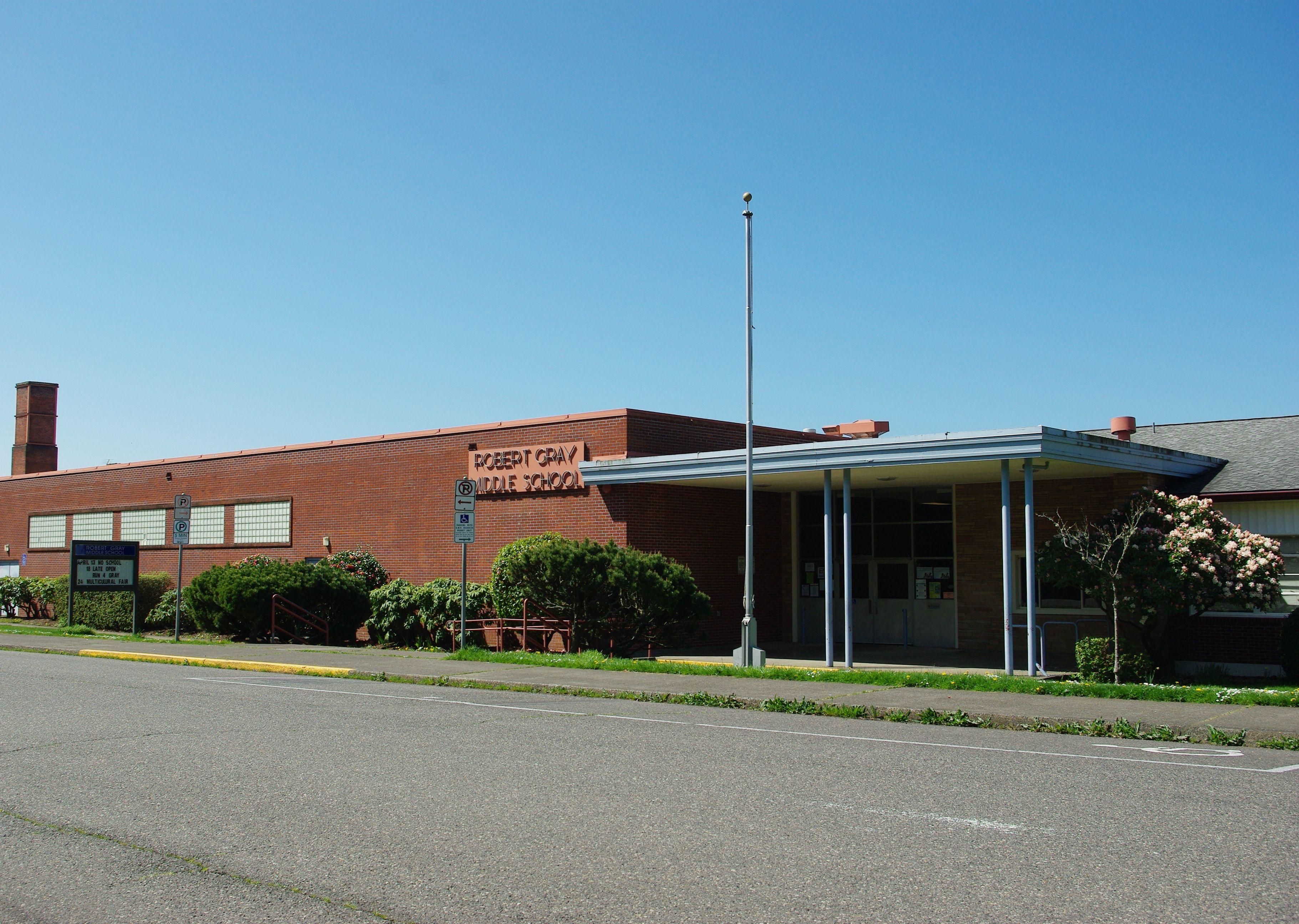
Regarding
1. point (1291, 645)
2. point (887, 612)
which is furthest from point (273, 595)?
point (1291, 645)

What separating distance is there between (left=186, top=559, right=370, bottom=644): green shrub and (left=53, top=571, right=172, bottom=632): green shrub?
5.14 m

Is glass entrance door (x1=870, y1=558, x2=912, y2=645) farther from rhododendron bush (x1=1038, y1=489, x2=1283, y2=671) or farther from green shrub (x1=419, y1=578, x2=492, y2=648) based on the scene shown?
green shrub (x1=419, y1=578, x2=492, y2=648)

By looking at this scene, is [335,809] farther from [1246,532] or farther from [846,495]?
[1246,532]

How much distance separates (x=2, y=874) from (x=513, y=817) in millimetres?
2960

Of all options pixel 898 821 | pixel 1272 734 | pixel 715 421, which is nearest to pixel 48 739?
pixel 898 821

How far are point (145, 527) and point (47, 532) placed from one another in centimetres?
700

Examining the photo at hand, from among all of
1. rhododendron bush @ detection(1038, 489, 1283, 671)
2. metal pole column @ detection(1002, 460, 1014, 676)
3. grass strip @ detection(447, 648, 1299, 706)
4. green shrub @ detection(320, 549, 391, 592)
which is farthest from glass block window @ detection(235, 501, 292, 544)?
rhododendron bush @ detection(1038, 489, 1283, 671)

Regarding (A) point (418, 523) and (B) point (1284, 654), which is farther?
(A) point (418, 523)

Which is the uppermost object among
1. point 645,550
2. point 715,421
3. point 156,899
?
point 715,421

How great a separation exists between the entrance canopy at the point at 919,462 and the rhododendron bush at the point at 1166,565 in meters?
1.27

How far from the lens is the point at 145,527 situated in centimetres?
3831

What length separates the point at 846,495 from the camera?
1962cm

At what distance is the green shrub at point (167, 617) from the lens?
31422 mm

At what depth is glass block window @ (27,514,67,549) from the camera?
41781 mm
